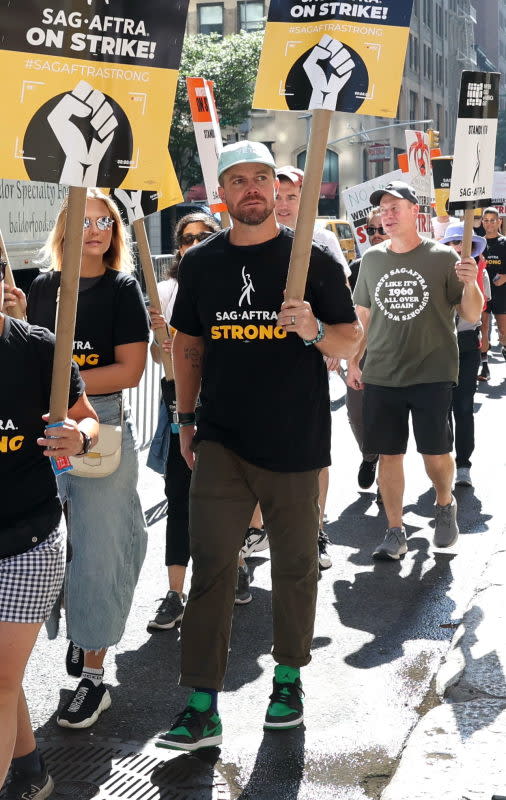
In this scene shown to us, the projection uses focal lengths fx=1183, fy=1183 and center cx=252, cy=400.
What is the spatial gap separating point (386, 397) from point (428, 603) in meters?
1.48

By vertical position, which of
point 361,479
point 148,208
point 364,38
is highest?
point 364,38

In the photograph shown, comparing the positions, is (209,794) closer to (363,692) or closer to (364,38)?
(363,692)

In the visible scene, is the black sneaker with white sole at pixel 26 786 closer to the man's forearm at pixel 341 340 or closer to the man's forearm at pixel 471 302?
the man's forearm at pixel 341 340

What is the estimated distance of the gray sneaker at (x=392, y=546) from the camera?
22.9ft

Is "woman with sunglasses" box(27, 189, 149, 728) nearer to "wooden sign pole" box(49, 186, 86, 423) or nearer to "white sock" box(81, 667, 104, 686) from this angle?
"white sock" box(81, 667, 104, 686)

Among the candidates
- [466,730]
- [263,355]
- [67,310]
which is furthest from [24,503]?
[466,730]

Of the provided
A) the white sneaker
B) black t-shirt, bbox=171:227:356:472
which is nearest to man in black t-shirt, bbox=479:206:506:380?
the white sneaker

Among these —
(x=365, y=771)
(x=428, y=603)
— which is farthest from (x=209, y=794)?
(x=428, y=603)

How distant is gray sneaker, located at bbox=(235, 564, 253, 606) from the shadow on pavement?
5.44 feet

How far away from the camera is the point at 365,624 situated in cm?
581

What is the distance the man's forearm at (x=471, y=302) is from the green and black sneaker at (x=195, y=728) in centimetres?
311

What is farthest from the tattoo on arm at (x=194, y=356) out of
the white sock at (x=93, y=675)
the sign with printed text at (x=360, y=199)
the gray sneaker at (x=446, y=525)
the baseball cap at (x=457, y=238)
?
the sign with printed text at (x=360, y=199)

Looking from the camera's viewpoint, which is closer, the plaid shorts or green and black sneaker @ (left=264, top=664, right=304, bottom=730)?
Result: the plaid shorts

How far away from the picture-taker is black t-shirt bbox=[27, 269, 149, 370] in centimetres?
473
